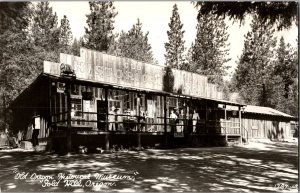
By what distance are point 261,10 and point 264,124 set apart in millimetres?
25905

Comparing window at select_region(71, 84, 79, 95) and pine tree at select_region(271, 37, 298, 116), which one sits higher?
pine tree at select_region(271, 37, 298, 116)

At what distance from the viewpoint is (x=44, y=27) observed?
50062 millimetres

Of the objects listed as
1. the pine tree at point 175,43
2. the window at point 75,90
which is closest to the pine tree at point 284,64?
the pine tree at point 175,43

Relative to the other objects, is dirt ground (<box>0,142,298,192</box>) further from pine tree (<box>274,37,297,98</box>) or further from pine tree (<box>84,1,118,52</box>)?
pine tree (<box>274,37,297,98</box>)

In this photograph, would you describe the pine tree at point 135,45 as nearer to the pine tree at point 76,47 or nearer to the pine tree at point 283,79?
the pine tree at point 76,47

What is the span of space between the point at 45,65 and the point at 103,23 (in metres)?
25.1

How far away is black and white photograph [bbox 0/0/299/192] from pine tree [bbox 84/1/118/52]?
0.41 ft

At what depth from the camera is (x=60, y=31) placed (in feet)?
175

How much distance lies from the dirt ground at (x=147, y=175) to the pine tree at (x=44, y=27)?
38392 mm

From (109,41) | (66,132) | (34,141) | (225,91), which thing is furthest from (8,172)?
(225,91)

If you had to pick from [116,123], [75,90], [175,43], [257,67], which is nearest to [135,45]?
[175,43]

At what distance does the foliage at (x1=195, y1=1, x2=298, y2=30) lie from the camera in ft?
37.1

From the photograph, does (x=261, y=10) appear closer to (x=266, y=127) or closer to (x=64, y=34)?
(x=266, y=127)

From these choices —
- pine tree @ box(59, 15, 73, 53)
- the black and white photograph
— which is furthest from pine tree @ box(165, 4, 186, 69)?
pine tree @ box(59, 15, 73, 53)
